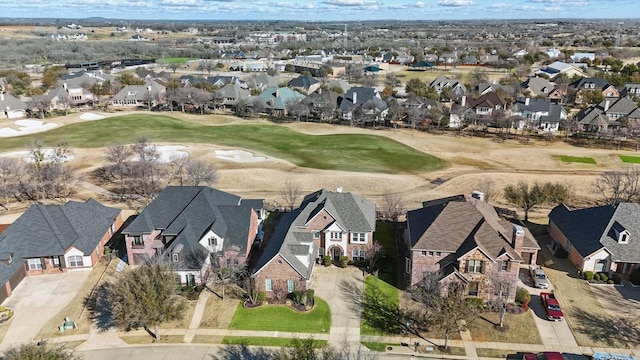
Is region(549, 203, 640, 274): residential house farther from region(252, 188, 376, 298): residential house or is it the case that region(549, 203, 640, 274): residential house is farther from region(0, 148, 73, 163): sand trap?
region(0, 148, 73, 163): sand trap

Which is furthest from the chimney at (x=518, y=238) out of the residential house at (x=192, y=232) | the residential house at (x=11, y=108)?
the residential house at (x=11, y=108)

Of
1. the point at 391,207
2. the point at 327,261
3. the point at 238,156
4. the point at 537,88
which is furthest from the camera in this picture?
the point at 537,88

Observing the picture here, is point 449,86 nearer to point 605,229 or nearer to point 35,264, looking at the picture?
point 605,229

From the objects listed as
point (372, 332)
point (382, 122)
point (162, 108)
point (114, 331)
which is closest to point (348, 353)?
point (372, 332)

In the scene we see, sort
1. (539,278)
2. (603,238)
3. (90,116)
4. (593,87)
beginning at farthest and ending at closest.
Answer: (593,87) → (90,116) → (603,238) → (539,278)

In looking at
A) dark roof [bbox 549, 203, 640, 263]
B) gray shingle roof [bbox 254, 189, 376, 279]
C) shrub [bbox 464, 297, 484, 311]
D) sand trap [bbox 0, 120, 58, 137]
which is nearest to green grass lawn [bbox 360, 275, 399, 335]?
gray shingle roof [bbox 254, 189, 376, 279]

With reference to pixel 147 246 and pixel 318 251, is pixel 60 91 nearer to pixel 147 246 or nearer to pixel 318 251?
pixel 147 246

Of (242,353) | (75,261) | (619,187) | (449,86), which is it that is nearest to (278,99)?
→ (449,86)
